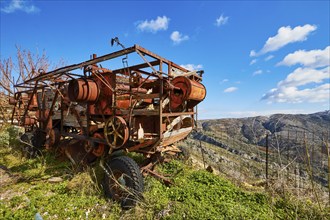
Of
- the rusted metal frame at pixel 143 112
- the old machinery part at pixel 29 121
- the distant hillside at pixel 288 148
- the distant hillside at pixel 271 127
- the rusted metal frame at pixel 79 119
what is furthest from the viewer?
the old machinery part at pixel 29 121

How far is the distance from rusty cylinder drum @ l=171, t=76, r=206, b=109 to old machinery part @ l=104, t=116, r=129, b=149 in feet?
3.89

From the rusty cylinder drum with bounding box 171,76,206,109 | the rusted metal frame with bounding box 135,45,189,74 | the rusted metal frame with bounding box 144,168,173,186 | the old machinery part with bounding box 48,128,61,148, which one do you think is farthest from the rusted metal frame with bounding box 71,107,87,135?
the rusted metal frame with bounding box 135,45,189,74

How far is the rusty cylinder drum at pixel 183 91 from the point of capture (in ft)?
12.9

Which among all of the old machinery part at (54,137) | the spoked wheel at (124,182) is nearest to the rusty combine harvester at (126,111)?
the spoked wheel at (124,182)

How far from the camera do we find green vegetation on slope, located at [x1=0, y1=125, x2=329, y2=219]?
→ 3361 mm

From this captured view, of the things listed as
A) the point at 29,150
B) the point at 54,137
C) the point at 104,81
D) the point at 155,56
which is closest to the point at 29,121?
the point at 29,150

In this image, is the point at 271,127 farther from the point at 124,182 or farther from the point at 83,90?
the point at 83,90

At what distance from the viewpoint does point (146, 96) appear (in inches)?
151

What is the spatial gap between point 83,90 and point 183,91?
7.40 ft

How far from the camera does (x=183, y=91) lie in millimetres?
4008

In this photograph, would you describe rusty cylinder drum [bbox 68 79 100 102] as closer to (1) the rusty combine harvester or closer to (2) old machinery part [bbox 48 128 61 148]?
(1) the rusty combine harvester

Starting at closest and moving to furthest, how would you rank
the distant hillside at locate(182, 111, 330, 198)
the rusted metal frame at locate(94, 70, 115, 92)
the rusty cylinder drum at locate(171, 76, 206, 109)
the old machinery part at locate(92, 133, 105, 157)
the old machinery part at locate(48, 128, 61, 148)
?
the distant hillside at locate(182, 111, 330, 198)
the rusty cylinder drum at locate(171, 76, 206, 109)
the rusted metal frame at locate(94, 70, 115, 92)
the old machinery part at locate(92, 133, 105, 157)
the old machinery part at locate(48, 128, 61, 148)

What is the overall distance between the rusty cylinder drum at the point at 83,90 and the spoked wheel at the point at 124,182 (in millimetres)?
1589

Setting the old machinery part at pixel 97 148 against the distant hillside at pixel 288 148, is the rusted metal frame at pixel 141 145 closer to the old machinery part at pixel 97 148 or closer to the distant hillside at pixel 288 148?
the old machinery part at pixel 97 148
